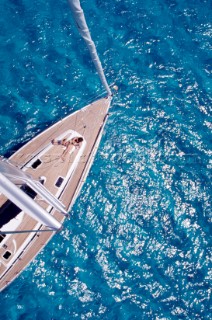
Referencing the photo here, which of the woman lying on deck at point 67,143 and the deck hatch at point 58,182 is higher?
the woman lying on deck at point 67,143

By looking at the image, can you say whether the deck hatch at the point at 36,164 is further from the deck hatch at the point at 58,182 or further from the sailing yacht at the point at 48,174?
the deck hatch at the point at 58,182

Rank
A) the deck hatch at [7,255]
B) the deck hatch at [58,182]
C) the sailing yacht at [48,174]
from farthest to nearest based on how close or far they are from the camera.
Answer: the deck hatch at [58,182]
the deck hatch at [7,255]
the sailing yacht at [48,174]

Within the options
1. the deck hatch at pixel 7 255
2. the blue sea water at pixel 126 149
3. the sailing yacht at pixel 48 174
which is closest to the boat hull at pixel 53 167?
the sailing yacht at pixel 48 174

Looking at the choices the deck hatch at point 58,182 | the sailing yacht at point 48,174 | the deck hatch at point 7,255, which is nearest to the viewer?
the sailing yacht at point 48,174

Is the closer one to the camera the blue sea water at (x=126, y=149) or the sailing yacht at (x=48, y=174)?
the sailing yacht at (x=48, y=174)

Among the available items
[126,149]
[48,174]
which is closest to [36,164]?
[48,174]

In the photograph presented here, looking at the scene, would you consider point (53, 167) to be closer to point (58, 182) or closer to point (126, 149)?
point (58, 182)
